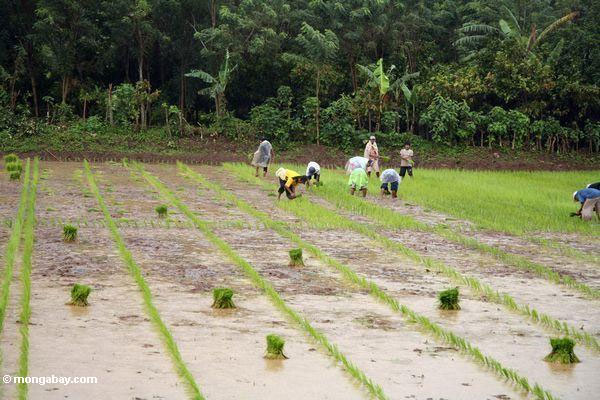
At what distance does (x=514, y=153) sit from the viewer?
88.2 ft

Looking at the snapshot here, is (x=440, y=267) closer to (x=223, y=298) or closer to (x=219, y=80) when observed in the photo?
(x=223, y=298)

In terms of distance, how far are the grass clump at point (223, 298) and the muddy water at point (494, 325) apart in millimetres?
1765

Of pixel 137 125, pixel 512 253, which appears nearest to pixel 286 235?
pixel 512 253

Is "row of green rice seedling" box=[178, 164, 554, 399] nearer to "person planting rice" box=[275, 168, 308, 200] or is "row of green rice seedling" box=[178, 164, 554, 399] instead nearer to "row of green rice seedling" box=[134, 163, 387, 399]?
"row of green rice seedling" box=[134, 163, 387, 399]

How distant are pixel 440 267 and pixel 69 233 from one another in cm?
467

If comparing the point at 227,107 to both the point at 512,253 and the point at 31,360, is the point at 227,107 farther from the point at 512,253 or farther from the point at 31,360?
the point at 31,360

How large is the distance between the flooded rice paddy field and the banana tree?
39.7ft

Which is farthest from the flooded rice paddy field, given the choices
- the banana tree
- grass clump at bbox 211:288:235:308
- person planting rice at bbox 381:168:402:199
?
the banana tree

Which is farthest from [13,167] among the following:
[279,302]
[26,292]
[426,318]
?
[426,318]

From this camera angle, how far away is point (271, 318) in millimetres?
8266

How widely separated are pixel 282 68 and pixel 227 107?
2658mm

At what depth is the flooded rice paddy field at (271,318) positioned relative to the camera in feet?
21.3

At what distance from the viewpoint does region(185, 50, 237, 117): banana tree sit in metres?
25.5

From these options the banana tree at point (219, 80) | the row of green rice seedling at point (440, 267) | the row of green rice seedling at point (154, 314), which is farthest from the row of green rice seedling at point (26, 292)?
the banana tree at point (219, 80)
